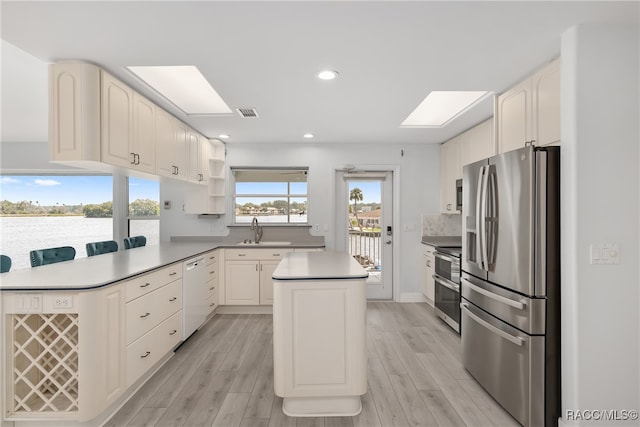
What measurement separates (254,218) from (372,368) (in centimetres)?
297

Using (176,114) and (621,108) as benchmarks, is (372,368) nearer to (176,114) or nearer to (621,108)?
(621,108)

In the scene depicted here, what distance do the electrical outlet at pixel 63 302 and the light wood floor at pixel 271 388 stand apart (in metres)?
0.84

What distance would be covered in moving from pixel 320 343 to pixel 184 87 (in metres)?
2.84

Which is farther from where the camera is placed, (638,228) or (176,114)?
(176,114)

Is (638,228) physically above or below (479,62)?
below

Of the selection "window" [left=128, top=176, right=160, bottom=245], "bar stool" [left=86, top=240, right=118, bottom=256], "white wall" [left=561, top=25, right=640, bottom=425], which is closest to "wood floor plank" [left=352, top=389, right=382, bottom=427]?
"white wall" [left=561, top=25, right=640, bottom=425]

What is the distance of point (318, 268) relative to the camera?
98.3 inches

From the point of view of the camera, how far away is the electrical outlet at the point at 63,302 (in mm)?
2020

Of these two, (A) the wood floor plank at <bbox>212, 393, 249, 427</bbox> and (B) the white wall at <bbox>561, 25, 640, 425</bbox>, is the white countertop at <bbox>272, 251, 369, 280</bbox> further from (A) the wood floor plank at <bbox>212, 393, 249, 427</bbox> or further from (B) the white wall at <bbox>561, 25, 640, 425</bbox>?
(B) the white wall at <bbox>561, 25, 640, 425</bbox>

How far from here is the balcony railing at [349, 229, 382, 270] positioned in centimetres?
532

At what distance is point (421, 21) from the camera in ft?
6.21

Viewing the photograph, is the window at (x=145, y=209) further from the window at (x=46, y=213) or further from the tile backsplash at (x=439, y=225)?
the tile backsplash at (x=439, y=225)

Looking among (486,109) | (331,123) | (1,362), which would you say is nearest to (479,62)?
(486,109)

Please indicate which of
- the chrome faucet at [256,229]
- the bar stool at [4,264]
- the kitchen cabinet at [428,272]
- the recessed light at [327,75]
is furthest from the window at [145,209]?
the kitchen cabinet at [428,272]
